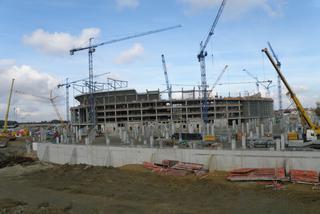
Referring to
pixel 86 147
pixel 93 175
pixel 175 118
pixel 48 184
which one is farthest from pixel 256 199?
pixel 175 118

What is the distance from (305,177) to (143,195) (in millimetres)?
9763

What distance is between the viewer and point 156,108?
120250 millimetres

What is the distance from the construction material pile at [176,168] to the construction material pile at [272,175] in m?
2.79

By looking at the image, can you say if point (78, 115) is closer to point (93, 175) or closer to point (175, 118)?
point (175, 118)

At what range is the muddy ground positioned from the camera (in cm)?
1988

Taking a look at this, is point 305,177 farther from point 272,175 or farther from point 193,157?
point 193,157

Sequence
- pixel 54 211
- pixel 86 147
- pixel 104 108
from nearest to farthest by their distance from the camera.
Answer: pixel 54 211
pixel 86 147
pixel 104 108

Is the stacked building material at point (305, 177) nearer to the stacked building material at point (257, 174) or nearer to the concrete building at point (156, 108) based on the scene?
the stacked building material at point (257, 174)

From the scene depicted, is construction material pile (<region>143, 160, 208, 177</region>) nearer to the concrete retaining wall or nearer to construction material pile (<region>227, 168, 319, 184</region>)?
the concrete retaining wall

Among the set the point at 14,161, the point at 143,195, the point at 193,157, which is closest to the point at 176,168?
the point at 193,157

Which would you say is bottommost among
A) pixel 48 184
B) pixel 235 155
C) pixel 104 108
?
pixel 48 184

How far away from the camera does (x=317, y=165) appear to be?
2497 centimetres

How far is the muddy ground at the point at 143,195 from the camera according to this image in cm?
1988

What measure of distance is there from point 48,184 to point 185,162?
35.9ft
